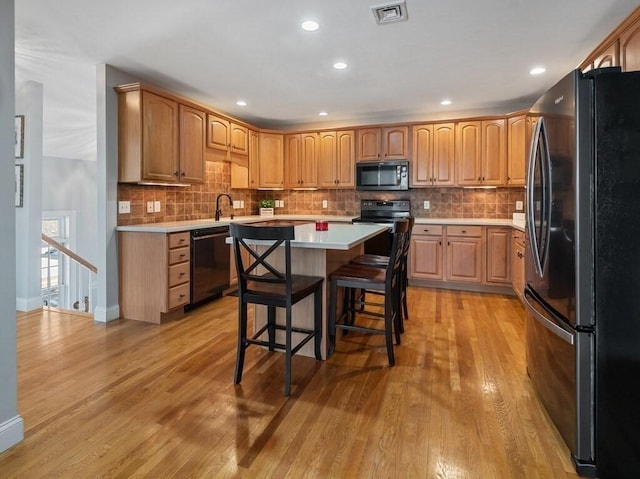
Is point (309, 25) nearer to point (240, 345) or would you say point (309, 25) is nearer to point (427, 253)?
point (240, 345)

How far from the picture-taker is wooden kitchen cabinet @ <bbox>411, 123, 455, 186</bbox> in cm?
503

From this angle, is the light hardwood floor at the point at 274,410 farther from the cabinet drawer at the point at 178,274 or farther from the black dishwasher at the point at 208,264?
the black dishwasher at the point at 208,264

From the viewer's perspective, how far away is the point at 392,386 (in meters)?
2.29

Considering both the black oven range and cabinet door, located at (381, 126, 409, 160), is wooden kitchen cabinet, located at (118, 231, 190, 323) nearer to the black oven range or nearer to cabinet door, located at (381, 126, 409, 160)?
the black oven range

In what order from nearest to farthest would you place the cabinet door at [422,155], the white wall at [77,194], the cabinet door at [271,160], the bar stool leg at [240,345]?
the bar stool leg at [240,345] < the cabinet door at [422,155] < the cabinet door at [271,160] < the white wall at [77,194]

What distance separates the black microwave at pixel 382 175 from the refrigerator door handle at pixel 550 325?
3222mm

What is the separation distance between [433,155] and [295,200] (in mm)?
2287

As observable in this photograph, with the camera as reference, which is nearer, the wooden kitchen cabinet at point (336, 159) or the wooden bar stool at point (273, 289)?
the wooden bar stool at point (273, 289)

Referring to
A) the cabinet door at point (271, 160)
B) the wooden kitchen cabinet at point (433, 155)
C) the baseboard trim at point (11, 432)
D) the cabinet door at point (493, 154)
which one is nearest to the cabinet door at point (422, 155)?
the wooden kitchen cabinet at point (433, 155)

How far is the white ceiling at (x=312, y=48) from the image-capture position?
2.50m

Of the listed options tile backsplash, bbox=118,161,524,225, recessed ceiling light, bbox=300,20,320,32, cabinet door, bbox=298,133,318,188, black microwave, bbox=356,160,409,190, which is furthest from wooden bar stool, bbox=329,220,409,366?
cabinet door, bbox=298,133,318,188

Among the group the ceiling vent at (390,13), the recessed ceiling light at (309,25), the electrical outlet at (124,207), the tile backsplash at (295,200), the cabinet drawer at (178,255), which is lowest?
the cabinet drawer at (178,255)

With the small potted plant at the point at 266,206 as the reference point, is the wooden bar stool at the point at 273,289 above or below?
below

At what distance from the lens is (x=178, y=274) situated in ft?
11.8
